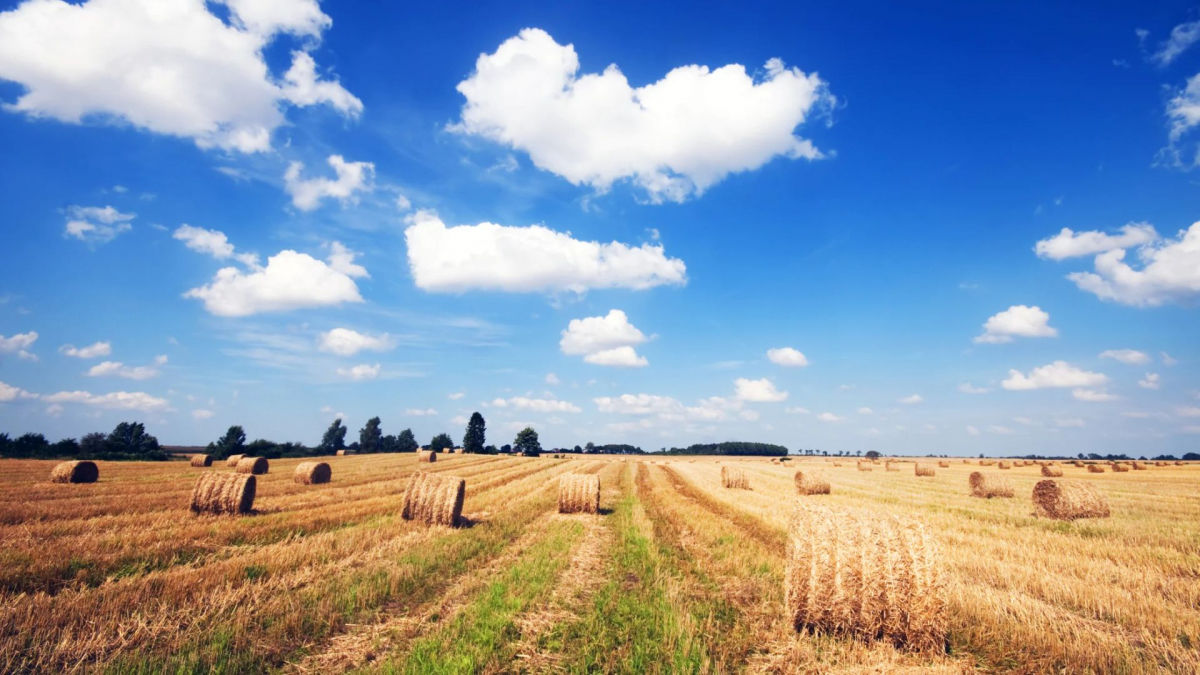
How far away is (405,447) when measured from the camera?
382 ft

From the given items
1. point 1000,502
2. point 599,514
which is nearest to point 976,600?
point 599,514

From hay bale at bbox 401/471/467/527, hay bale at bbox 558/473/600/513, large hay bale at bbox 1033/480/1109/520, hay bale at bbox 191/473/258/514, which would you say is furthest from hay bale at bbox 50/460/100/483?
large hay bale at bbox 1033/480/1109/520

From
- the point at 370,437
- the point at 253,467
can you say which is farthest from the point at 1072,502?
the point at 370,437

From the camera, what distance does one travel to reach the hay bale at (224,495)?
14.1 metres

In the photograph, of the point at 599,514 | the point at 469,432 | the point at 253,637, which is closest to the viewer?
the point at 253,637

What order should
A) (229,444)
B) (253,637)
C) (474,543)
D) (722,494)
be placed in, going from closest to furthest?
1. (253,637)
2. (474,543)
3. (722,494)
4. (229,444)

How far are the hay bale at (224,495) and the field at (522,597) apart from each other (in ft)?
2.89

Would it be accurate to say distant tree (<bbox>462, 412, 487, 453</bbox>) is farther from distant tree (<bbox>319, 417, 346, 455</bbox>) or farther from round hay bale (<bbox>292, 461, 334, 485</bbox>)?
round hay bale (<bbox>292, 461, 334, 485</bbox>)

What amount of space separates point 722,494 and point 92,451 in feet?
232

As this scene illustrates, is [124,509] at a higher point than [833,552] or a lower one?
lower

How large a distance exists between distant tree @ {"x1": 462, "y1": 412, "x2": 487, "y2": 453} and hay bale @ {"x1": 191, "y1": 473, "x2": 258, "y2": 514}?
9018cm

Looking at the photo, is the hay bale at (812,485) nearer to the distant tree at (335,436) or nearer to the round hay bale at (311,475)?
the round hay bale at (311,475)

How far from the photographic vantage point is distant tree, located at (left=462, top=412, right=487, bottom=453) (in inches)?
4038

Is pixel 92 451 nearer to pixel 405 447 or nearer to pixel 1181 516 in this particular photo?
pixel 405 447
